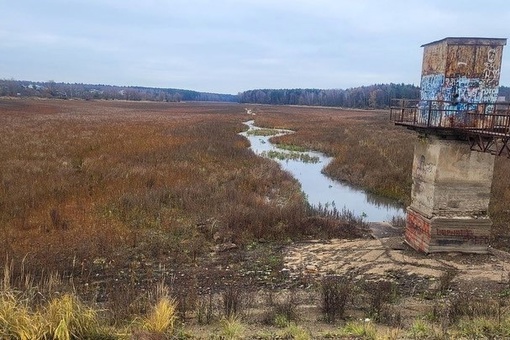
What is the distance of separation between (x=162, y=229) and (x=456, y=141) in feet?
27.2

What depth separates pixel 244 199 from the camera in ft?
53.4

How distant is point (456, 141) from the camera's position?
423 inches

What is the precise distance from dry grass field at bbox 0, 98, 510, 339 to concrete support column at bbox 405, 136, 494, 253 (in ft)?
8.74

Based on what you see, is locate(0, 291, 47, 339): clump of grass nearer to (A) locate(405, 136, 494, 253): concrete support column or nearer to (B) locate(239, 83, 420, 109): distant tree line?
(A) locate(405, 136, 494, 253): concrete support column

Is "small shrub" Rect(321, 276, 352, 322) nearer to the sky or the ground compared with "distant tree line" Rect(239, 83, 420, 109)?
nearer to the ground

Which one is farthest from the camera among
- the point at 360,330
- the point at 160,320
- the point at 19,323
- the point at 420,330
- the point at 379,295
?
the point at 379,295

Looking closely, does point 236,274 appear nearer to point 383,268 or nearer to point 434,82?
point 383,268

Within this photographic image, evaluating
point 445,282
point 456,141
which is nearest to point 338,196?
point 456,141

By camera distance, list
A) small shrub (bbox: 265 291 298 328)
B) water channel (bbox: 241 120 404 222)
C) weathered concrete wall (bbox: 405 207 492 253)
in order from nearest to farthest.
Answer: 1. small shrub (bbox: 265 291 298 328)
2. weathered concrete wall (bbox: 405 207 492 253)
3. water channel (bbox: 241 120 404 222)

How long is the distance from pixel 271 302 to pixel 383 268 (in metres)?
3.79

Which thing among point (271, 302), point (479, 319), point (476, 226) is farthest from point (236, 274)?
point (476, 226)

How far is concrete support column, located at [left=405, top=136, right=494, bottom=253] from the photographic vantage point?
1084 cm

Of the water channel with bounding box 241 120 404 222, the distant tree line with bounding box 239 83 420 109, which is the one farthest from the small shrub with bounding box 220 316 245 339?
the distant tree line with bounding box 239 83 420 109

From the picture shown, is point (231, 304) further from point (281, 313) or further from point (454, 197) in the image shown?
point (454, 197)
